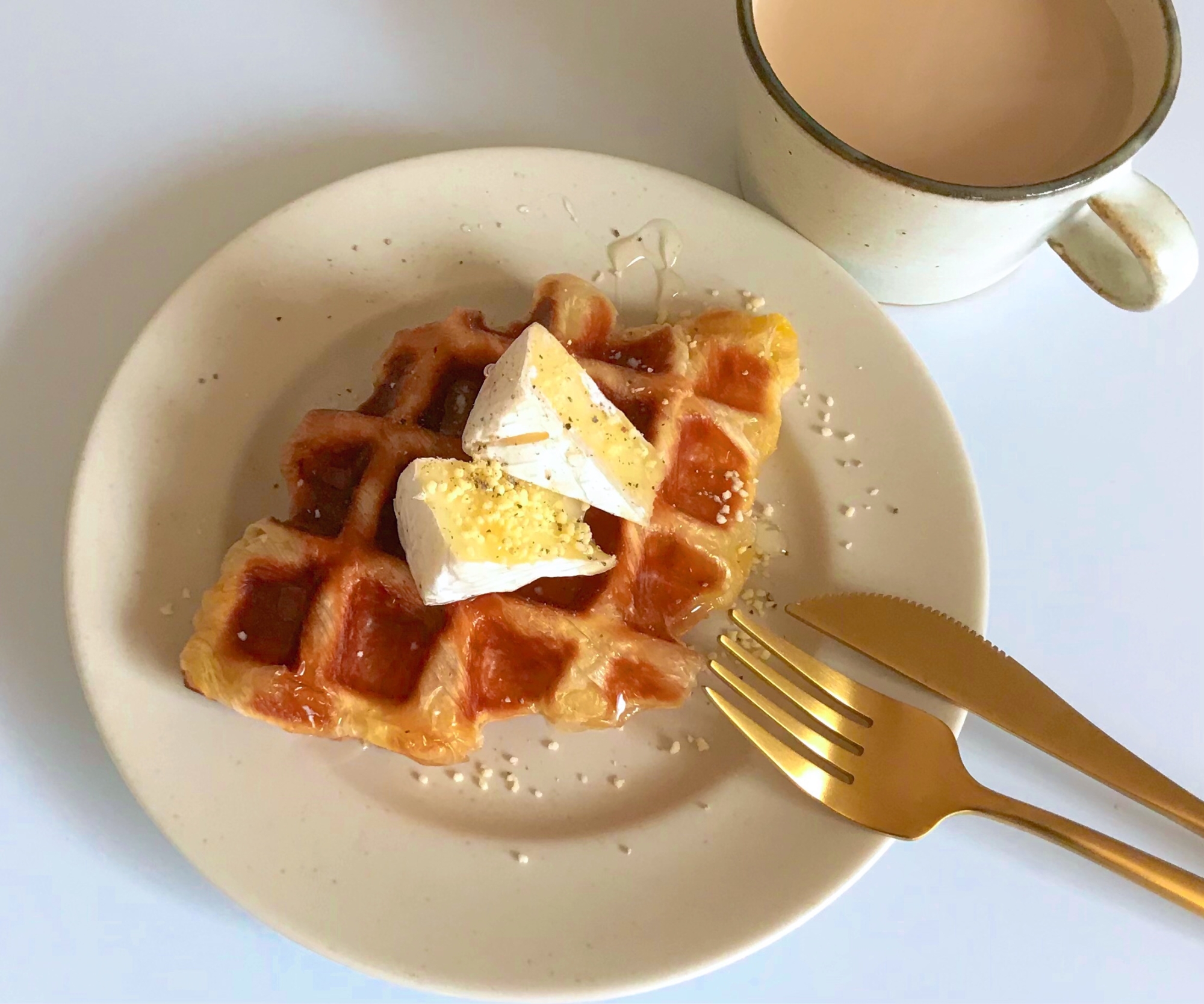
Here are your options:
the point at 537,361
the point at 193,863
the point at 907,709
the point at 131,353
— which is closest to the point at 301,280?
the point at 131,353

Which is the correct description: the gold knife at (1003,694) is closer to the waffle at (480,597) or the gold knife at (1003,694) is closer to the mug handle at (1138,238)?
the waffle at (480,597)

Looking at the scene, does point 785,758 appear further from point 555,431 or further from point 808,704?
point 555,431

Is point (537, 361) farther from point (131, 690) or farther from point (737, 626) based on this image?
point (131, 690)

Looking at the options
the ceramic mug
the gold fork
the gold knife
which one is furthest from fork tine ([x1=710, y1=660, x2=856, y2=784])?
the ceramic mug

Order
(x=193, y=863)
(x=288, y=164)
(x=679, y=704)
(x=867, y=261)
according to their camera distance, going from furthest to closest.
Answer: (x=288, y=164), (x=867, y=261), (x=679, y=704), (x=193, y=863)

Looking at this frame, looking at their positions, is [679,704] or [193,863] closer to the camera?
[193,863]

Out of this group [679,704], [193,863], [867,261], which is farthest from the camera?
[867,261]
